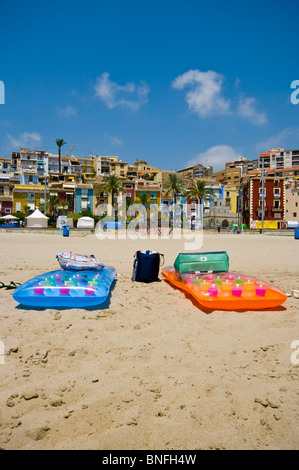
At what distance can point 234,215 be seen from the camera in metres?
58.5

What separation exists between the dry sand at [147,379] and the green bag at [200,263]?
65.7 inches

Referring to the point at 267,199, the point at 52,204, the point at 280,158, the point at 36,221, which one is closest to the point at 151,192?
the point at 52,204

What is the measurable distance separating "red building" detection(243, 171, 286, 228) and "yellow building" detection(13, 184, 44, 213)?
39871 mm

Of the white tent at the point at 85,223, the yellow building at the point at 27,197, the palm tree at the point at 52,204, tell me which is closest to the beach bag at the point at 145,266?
the white tent at the point at 85,223

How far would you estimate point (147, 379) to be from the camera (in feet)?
9.02

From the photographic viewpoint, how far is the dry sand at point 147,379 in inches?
81.4

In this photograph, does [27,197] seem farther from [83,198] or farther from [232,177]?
[232,177]

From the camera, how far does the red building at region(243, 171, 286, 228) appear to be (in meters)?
54.9

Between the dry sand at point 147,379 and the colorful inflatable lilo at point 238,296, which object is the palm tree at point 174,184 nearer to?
the colorful inflatable lilo at point 238,296

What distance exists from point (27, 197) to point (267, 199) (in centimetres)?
4611

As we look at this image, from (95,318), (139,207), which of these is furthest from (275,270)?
(139,207)

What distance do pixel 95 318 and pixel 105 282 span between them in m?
1.03
